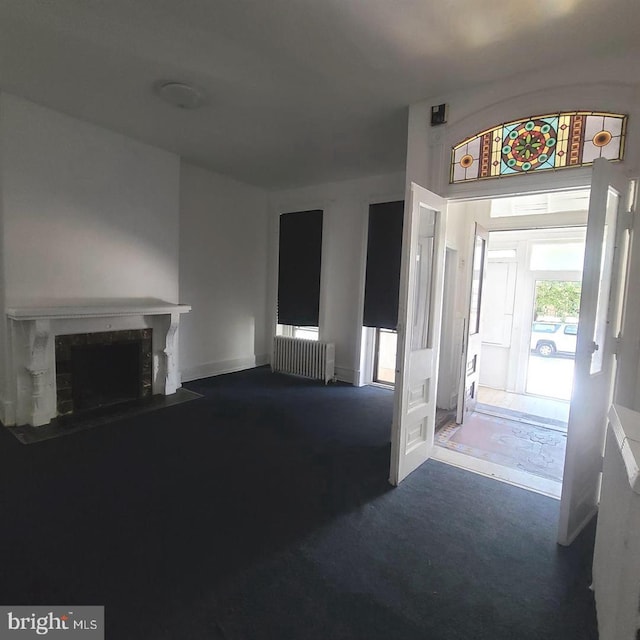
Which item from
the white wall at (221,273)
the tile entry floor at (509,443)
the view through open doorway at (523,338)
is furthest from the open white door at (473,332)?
the white wall at (221,273)

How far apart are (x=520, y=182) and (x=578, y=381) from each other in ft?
4.64

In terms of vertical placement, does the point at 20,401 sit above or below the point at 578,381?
below

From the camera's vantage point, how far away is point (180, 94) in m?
2.97

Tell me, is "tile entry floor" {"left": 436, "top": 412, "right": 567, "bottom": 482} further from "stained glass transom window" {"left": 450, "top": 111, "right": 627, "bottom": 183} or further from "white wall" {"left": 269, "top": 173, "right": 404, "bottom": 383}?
"stained glass transom window" {"left": 450, "top": 111, "right": 627, "bottom": 183}

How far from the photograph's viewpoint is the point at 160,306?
4.23 m

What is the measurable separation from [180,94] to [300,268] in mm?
3175

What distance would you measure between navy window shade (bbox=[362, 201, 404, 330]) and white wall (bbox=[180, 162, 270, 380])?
1.92 m

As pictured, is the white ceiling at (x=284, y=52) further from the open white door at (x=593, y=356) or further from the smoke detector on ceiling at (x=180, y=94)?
the open white door at (x=593, y=356)

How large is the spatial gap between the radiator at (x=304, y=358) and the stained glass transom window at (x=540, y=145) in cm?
322

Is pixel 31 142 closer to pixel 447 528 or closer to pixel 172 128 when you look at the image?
pixel 172 128

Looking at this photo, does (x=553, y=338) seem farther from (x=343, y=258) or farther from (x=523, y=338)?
(x=343, y=258)

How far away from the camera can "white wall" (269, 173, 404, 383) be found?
5.29 metres

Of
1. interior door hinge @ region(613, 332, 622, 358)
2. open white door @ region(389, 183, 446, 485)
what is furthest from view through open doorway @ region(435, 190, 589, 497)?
interior door hinge @ region(613, 332, 622, 358)

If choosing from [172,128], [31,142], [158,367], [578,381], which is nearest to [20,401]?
[158,367]
